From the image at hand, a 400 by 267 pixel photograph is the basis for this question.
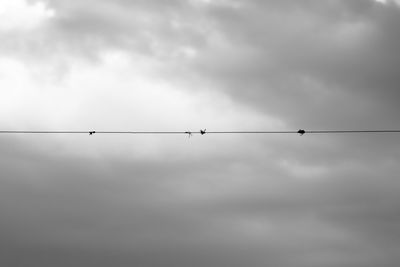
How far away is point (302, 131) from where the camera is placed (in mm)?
40656

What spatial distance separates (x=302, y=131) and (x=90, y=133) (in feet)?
58.2

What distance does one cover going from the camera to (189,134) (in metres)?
42.3

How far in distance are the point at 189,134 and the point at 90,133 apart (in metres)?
8.40

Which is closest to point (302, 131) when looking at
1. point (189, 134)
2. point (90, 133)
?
point (189, 134)

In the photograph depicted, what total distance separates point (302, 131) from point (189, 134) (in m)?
9.43

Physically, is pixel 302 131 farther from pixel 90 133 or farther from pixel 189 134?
pixel 90 133

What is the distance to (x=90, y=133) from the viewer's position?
1662 inches
